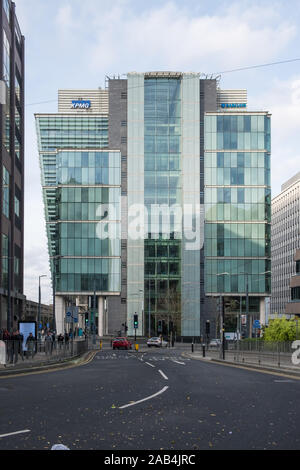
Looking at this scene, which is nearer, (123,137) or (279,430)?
(279,430)

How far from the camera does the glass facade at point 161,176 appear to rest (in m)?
110

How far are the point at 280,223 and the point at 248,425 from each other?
192026mm

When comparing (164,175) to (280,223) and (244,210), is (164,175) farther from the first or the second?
(280,223)

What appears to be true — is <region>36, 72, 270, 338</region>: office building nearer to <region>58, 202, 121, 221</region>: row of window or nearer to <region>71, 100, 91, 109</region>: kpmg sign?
<region>58, 202, 121, 221</region>: row of window

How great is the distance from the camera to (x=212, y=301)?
110125mm

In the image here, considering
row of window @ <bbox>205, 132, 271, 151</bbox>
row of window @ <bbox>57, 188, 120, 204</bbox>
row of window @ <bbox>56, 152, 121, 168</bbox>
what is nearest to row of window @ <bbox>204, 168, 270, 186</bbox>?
row of window @ <bbox>205, 132, 271, 151</bbox>

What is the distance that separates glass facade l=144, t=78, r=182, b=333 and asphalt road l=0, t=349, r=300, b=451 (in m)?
90.1

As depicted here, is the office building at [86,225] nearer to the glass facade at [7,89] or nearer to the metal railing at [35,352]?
the glass facade at [7,89]

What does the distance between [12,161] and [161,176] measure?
46.4m

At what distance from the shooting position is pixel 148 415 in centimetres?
1251

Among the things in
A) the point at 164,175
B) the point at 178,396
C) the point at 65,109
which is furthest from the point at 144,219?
the point at 178,396

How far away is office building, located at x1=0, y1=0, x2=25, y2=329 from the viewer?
6172 cm

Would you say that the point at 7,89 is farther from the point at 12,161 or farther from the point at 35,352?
the point at 35,352

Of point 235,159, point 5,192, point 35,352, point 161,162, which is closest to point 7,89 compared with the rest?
point 5,192
